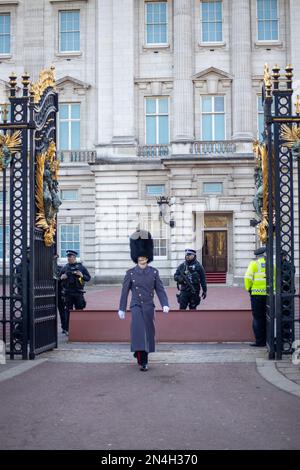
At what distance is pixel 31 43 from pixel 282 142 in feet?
90.0

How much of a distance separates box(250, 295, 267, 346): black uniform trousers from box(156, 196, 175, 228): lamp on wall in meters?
20.4

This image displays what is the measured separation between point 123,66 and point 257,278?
23.8m

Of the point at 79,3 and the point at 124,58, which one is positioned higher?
the point at 79,3

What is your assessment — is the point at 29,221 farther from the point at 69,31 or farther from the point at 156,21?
the point at 69,31

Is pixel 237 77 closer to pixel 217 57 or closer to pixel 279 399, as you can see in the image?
pixel 217 57

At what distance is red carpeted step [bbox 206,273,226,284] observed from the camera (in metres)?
34.1

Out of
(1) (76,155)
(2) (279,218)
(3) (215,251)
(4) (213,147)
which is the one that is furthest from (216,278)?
(2) (279,218)

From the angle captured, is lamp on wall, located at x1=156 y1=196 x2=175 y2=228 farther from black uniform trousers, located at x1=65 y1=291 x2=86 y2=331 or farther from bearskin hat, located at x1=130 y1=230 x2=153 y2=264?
bearskin hat, located at x1=130 y1=230 x2=153 y2=264

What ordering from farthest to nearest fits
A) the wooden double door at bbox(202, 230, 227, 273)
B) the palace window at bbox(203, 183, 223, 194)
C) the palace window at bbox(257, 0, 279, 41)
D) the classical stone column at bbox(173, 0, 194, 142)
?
1. the wooden double door at bbox(202, 230, 227, 273)
2. the palace window at bbox(257, 0, 279, 41)
3. the classical stone column at bbox(173, 0, 194, 142)
4. the palace window at bbox(203, 183, 223, 194)

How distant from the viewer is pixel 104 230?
3375 cm

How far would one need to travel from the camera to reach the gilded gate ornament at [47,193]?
38.0 feet

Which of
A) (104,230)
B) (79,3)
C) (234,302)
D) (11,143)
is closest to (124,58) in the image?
(79,3)

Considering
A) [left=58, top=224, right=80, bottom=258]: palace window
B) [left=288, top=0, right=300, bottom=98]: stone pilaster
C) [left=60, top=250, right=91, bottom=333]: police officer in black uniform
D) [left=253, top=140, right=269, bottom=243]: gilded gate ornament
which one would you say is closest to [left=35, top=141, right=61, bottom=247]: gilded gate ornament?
[left=60, top=250, right=91, bottom=333]: police officer in black uniform

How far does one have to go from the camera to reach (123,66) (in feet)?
113
